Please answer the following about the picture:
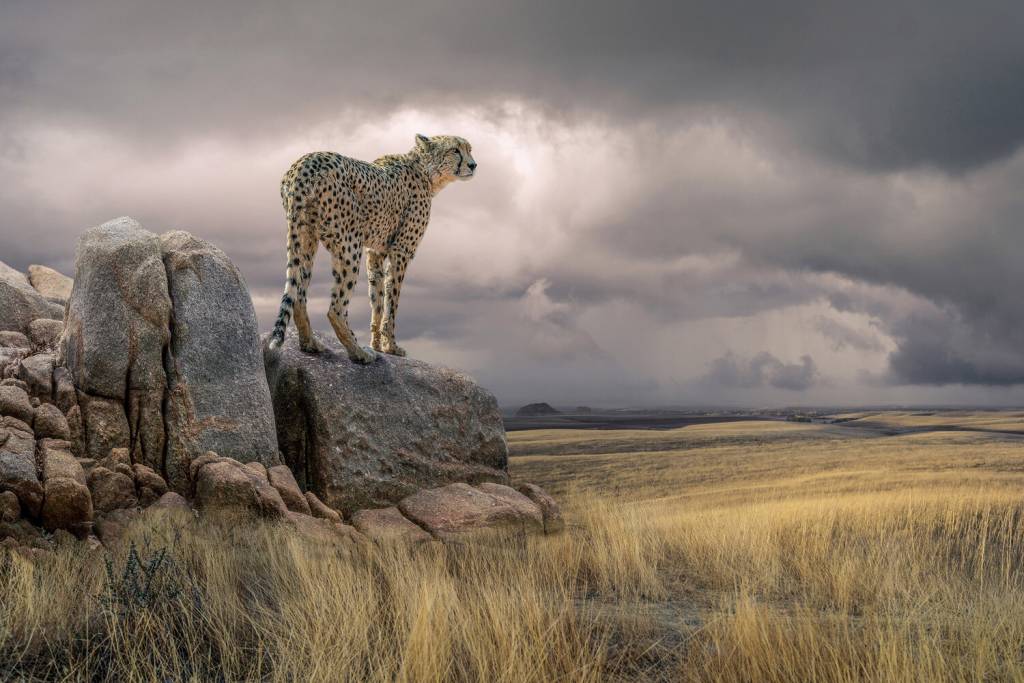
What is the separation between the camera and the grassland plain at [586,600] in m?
4.23

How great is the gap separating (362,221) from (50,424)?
439cm

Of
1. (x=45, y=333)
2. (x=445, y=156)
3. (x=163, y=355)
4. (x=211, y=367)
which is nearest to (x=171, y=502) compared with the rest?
(x=211, y=367)

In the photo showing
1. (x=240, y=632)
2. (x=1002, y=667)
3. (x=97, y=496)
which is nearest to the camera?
(x=1002, y=667)

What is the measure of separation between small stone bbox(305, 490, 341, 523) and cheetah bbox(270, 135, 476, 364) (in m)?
2.10

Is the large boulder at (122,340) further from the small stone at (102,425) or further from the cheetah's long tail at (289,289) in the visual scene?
the cheetah's long tail at (289,289)

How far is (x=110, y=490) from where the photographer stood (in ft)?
24.6

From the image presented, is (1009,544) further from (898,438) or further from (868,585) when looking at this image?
(898,438)

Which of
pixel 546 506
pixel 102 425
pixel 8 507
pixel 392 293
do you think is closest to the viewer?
pixel 8 507

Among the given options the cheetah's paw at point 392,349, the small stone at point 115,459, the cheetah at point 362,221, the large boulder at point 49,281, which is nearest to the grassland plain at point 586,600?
the small stone at point 115,459

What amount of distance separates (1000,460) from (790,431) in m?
8.74

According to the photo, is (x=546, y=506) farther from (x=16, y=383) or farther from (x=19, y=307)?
(x=19, y=307)

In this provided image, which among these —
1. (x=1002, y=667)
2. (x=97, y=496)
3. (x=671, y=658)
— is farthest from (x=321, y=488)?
(x=1002, y=667)

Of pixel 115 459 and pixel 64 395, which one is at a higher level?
pixel 64 395

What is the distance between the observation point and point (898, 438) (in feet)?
64.6
